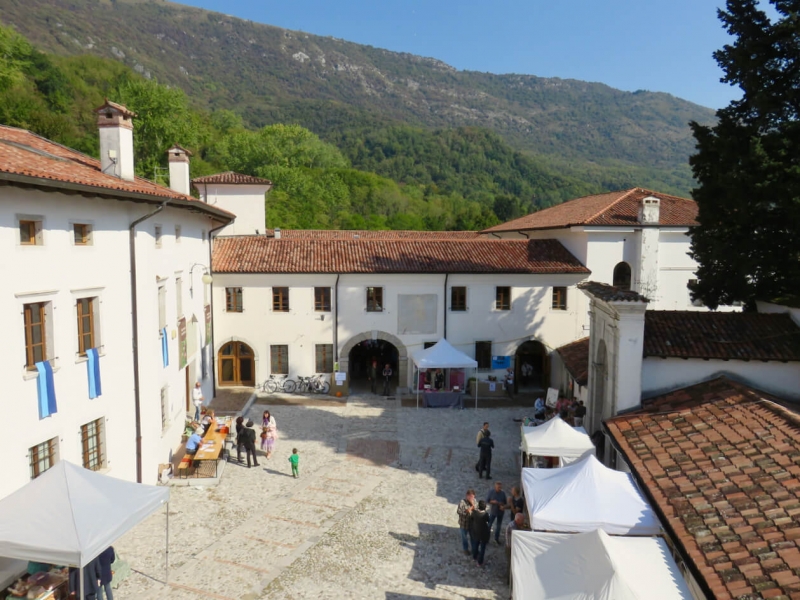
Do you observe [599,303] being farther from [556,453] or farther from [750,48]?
[750,48]

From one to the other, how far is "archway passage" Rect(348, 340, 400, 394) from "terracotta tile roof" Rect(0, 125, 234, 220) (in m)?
13.6

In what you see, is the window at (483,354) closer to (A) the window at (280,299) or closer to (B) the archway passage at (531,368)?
(B) the archway passage at (531,368)

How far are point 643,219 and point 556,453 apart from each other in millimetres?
15530

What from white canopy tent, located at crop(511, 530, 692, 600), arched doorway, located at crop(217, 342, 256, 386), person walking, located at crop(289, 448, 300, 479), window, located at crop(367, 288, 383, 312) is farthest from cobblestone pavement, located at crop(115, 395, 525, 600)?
window, located at crop(367, 288, 383, 312)

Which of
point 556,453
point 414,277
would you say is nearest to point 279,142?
point 414,277

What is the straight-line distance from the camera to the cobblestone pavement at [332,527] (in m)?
11.1

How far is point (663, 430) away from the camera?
42.7ft

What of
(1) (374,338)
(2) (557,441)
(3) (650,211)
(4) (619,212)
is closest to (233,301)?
(1) (374,338)

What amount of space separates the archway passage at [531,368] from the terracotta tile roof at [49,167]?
16282 millimetres

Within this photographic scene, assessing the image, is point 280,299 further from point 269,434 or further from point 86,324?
point 86,324

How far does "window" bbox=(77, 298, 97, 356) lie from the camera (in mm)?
12438

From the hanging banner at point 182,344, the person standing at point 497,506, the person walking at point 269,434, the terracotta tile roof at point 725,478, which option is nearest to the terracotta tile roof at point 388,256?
the hanging banner at point 182,344

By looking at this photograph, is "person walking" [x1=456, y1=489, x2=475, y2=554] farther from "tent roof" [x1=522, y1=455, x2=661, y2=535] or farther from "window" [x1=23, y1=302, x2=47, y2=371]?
"window" [x1=23, y1=302, x2=47, y2=371]

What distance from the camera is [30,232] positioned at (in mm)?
10898
